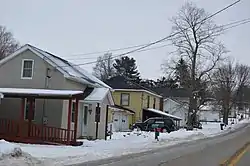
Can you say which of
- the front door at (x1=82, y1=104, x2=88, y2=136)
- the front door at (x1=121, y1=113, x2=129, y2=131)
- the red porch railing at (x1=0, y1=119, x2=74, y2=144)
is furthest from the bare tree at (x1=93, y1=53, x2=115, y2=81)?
the red porch railing at (x1=0, y1=119, x2=74, y2=144)

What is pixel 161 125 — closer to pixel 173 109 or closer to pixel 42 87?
pixel 42 87

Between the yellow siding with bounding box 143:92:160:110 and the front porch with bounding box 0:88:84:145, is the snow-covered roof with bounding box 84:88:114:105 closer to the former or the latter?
the front porch with bounding box 0:88:84:145

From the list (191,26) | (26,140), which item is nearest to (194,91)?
(191,26)

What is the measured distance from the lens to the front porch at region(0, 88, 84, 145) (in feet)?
83.4

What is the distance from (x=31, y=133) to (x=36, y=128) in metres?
0.45

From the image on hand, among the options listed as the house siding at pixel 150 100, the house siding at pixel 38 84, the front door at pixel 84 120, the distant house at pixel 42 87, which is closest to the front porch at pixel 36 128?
the distant house at pixel 42 87

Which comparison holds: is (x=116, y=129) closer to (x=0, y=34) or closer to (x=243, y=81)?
(x=0, y=34)

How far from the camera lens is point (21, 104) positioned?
2861 cm

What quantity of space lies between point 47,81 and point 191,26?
36634 mm

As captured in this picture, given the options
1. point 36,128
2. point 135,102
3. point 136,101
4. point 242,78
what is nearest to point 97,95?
point 36,128

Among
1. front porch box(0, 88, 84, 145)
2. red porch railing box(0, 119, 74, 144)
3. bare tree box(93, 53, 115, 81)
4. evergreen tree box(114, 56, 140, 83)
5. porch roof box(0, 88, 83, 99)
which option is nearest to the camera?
porch roof box(0, 88, 83, 99)

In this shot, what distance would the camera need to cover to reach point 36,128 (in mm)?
26422

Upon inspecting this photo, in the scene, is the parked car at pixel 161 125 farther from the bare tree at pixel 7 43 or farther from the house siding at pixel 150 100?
the bare tree at pixel 7 43

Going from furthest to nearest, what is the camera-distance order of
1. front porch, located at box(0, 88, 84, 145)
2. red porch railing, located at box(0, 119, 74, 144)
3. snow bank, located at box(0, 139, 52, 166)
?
red porch railing, located at box(0, 119, 74, 144) → front porch, located at box(0, 88, 84, 145) → snow bank, located at box(0, 139, 52, 166)
